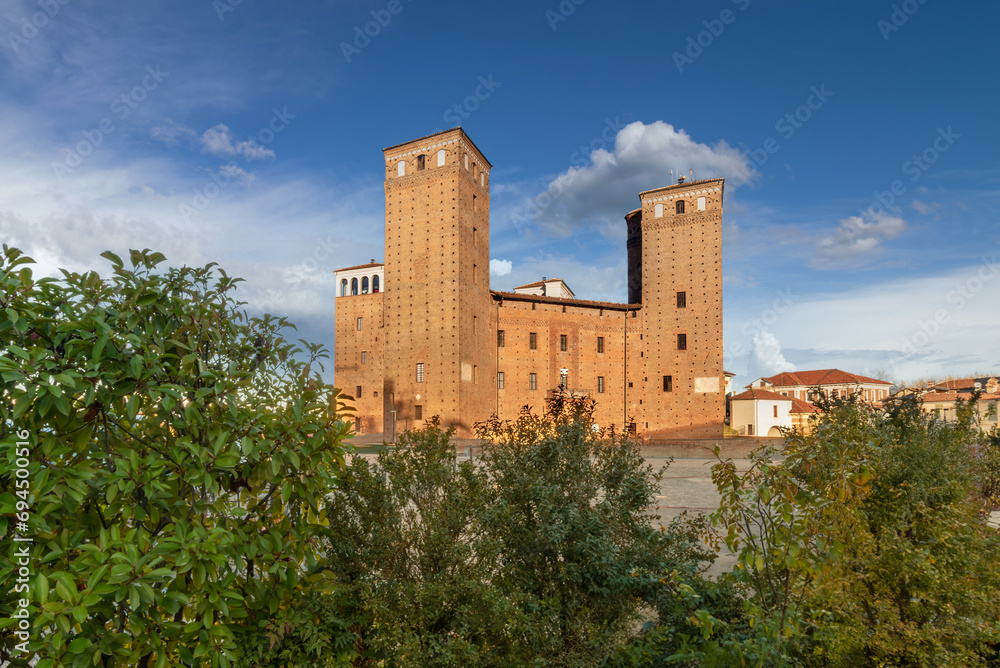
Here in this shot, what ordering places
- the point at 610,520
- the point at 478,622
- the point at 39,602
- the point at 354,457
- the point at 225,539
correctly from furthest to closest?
the point at 610,520 < the point at 354,457 < the point at 478,622 < the point at 225,539 < the point at 39,602

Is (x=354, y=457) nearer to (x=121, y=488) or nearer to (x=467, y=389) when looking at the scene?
(x=121, y=488)

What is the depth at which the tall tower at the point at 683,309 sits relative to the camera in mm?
32156

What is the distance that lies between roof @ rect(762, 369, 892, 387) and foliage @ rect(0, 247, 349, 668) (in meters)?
51.9

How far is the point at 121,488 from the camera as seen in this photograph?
6.88 feet

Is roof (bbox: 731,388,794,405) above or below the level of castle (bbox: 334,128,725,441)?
below

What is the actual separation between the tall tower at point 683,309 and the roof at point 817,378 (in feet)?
67.5

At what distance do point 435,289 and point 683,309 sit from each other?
15.8m

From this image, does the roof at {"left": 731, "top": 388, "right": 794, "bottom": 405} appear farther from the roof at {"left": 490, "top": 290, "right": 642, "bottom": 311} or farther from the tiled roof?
the roof at {"left": 490, "top": 290, "right": 642, "bottom": 311}

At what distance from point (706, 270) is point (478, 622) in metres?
32.8

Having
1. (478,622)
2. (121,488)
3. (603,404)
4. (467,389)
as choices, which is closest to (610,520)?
(478,622)

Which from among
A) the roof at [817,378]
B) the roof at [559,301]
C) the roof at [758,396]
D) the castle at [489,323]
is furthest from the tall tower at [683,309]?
the roof at [817,378]

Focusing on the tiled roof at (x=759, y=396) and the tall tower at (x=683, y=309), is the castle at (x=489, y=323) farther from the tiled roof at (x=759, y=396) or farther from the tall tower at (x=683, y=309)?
the tiled roof at (x=759, y=396)

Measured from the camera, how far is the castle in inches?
1190

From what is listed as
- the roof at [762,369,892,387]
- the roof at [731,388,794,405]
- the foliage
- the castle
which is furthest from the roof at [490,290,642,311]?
the foliage
